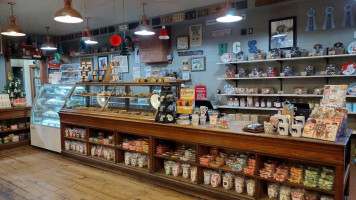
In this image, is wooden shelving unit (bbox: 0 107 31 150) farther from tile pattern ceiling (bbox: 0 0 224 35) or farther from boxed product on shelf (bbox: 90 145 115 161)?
boxed product on shelf (bbox: 90 145 115 161)

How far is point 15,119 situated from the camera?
262 inches

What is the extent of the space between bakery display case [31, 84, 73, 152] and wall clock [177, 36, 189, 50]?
2.91 metres

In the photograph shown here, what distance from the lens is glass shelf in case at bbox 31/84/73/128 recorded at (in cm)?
596

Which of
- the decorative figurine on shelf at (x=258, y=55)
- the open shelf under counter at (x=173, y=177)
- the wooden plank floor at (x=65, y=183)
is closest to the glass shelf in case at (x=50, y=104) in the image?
the wooden plank floor at (x=65, y=183)

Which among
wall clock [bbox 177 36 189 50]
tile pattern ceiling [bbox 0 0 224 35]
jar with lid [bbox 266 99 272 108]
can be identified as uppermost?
tile pattern ceiling [bbox 0 0 224 35]

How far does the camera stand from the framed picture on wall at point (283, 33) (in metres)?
5.33

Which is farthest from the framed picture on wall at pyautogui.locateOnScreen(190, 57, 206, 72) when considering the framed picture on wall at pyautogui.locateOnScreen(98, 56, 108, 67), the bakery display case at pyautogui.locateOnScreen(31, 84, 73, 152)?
the framed picture on wall at pyautogui.locateOnScreen(98, 56, 108, 67)

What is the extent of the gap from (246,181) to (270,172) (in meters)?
0.36

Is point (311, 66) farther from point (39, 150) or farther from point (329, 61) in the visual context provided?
point (39, 150)

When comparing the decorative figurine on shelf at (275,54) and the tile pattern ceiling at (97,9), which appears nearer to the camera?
the decorative figurine on shelf at (275,54)

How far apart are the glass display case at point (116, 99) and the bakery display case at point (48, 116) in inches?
16.5

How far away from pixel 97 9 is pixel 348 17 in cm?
525

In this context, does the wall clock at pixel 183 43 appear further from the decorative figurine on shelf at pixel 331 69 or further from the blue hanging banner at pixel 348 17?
the blue hanging banner at pixel 348 17

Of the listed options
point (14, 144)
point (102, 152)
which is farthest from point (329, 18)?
point (14, 144)
